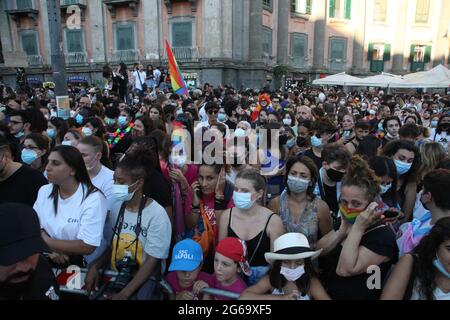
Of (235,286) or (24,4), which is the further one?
(24,4)

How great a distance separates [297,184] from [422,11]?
1588 inches

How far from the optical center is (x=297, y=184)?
3307mm

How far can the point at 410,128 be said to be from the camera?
211 inches

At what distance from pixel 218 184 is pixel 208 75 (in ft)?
63.9

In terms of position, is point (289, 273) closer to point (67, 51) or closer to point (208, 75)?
point (208, 75)

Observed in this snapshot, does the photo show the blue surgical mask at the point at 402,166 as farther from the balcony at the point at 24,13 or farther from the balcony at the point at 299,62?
the balcony at the point at 24,13

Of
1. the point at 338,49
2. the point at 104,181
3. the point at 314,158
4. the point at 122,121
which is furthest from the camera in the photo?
the point at 338,49

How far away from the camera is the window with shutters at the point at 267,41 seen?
88.9ft

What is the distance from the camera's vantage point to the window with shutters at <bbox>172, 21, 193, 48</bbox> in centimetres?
2317

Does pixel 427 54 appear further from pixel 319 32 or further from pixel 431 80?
pixel 431 80

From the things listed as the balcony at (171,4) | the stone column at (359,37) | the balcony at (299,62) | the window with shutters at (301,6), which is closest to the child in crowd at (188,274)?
the balcony at (171,4)

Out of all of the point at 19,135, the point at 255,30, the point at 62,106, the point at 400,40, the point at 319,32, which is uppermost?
the point at 319,32

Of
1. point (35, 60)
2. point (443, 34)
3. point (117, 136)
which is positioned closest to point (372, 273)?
point (117, 136)

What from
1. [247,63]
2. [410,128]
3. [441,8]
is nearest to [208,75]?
[247,63]
